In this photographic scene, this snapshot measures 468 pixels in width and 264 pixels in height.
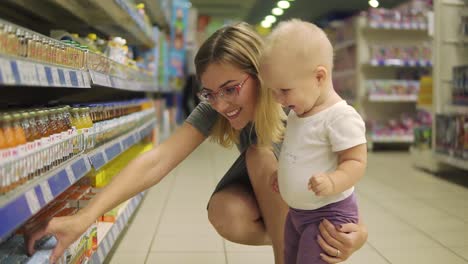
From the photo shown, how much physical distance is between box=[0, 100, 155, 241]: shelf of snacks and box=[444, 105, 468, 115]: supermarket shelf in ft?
9.93

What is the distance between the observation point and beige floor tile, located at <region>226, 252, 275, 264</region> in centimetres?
217

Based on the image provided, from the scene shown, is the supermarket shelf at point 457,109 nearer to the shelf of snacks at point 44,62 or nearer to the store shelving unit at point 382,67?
the store shelving unit at point 382,67

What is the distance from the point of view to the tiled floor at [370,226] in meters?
2.22

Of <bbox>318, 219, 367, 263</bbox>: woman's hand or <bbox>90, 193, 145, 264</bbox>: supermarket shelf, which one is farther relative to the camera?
<bbox>90, 193, 145, 264</bbox>: supermarket shelf

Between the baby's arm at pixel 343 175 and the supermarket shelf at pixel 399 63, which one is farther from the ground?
the supermarket shelf at pixel 399 63

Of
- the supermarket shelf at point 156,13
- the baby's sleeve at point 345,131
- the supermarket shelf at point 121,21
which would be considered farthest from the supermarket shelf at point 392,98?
the baby's sleeve at point 345,131

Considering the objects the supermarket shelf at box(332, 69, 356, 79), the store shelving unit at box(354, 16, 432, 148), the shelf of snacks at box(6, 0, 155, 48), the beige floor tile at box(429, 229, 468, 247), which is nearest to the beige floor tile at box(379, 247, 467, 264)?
the beige floor tile at box(429, 229, 468, 247)

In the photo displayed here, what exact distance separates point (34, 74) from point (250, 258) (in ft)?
4.67

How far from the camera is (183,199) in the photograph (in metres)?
3.44

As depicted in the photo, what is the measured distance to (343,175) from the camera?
119 cm

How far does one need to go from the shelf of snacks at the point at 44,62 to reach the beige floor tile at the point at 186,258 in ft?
2.69

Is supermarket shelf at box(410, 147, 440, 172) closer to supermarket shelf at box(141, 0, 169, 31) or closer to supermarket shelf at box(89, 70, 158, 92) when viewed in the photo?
supermarket shelf at box(89, 70, 158, 92)

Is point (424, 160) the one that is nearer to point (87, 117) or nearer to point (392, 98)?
point (392, 98)

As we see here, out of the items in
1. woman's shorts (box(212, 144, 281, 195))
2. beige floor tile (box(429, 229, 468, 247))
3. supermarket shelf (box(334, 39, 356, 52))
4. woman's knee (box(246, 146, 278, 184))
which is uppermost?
supermarket shelf (box(334, 39, 356, 52))
